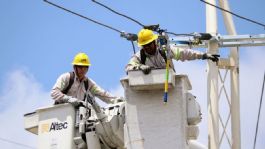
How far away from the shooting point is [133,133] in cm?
1062

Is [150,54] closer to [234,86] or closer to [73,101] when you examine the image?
[73,101]

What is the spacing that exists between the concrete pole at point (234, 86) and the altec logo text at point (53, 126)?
623 centimetres

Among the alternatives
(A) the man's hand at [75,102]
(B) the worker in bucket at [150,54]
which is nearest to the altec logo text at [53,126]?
(A) the man's hand at [75,102]

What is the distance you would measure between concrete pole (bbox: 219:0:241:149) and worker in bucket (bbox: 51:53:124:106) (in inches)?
213

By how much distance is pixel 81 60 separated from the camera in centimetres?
1198

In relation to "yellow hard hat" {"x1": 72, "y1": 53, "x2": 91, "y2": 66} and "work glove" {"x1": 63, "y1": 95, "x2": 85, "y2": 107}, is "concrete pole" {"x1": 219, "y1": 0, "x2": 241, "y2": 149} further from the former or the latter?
"work glove" {"x1": 63, "y1": 95, "x2": 85, "y2": 107}

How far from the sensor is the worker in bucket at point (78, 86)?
11.7m

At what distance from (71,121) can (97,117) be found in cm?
43

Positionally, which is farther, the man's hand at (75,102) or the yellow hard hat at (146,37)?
the man's hand at (75,102)

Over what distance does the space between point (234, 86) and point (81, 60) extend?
242 inches

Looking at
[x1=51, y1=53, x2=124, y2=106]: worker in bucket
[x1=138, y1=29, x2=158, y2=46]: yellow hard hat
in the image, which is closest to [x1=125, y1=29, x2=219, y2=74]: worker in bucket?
[x1=138, y1=29, x2=158, y2=46]: yellow hard hat

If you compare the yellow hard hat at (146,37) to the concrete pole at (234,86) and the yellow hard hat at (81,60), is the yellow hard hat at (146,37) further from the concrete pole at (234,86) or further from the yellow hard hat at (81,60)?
the concrete pole at (234,86)

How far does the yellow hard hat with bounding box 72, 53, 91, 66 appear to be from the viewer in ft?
39.1

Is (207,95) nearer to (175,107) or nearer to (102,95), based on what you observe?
(102,95)
